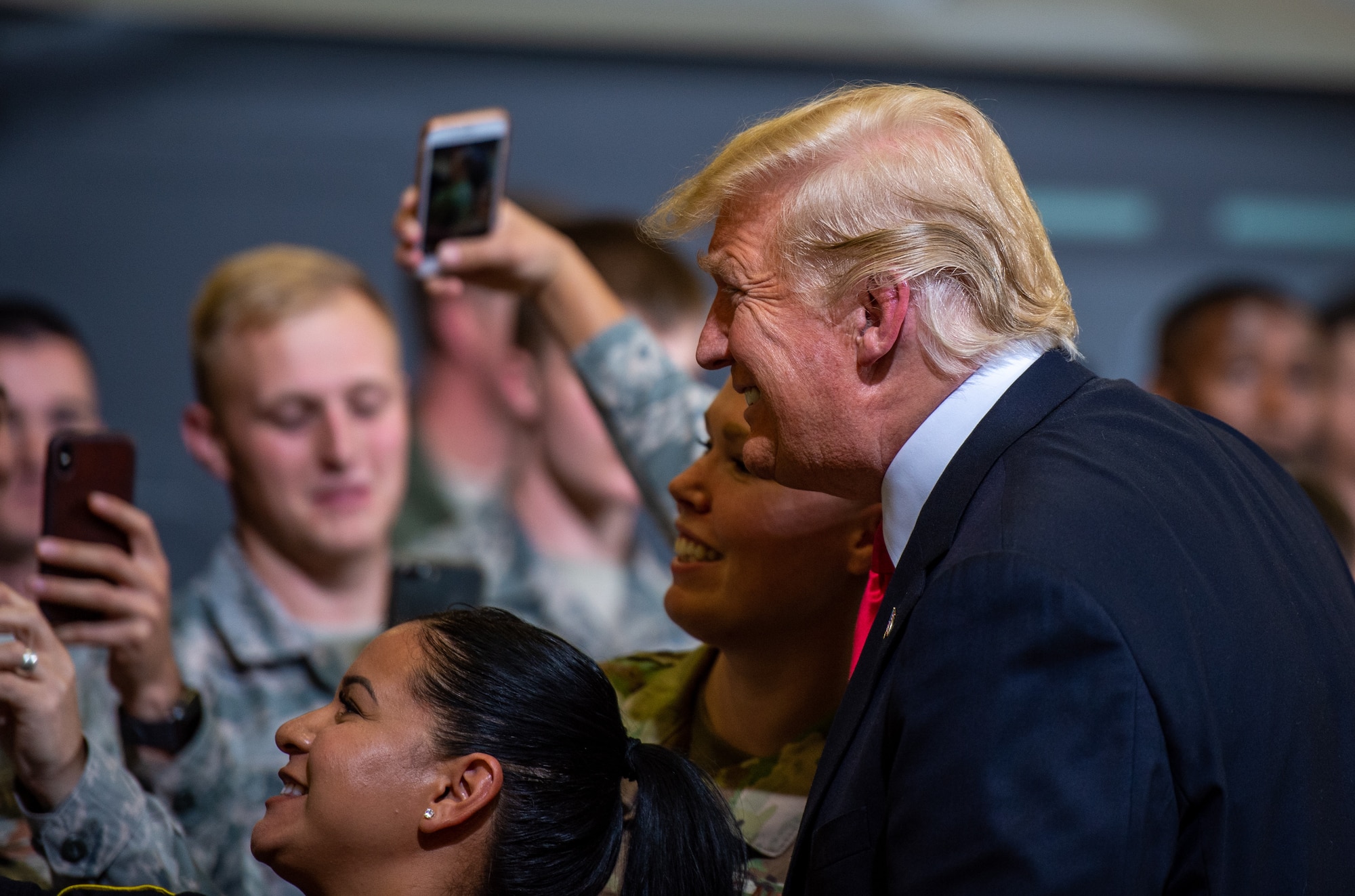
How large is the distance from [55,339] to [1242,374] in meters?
3.58

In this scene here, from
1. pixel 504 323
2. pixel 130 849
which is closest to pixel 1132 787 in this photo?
pixel 130 849

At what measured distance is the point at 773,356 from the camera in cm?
140

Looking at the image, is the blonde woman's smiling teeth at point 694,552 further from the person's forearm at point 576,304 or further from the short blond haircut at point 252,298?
the short blond haircut at point 252,298

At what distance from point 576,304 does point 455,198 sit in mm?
300

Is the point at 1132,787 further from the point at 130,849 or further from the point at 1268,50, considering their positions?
the point at 1268,50

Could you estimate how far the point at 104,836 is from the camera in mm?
1749

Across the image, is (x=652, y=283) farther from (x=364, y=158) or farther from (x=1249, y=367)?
(x=1249, y=367)

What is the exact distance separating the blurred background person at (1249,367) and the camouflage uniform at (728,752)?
2.79 m

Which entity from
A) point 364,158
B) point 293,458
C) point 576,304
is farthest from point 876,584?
point 364,158

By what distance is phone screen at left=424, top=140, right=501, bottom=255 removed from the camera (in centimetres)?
242

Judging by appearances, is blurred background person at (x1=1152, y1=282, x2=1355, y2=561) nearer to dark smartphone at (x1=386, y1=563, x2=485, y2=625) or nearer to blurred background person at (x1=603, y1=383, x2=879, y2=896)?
dark smartphone at (x1=386, y1=563, x2=485, y2=625)

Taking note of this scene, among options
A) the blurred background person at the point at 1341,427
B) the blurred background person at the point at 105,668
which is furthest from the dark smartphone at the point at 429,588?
the blurred background person at the point at 1341,427

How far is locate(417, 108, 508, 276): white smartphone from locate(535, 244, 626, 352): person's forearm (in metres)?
0.16

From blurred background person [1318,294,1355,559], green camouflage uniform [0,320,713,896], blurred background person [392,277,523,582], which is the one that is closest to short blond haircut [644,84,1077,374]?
green camouflage uniform [0,320,713,896]
